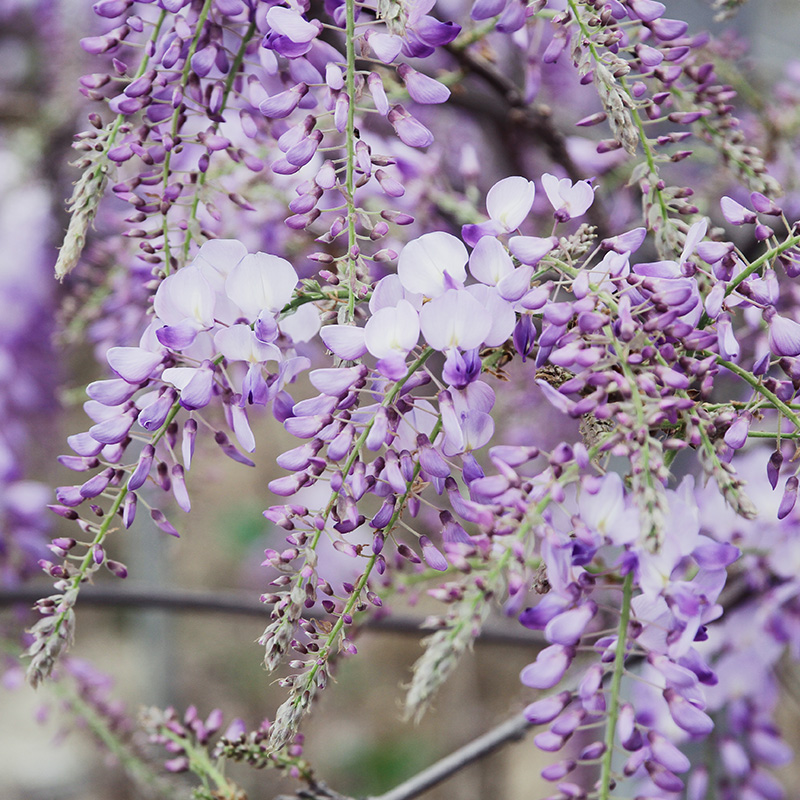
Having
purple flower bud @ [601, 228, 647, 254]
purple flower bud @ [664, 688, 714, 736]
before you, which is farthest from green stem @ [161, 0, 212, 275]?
purple flower bud @ [664, 688, 714, 736]

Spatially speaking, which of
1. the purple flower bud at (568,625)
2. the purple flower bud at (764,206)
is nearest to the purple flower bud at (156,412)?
the purple flower bud at (568,625)

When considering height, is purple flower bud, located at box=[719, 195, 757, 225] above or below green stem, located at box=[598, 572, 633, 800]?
above

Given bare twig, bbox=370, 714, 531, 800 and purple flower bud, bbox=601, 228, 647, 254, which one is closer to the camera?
purple flower bud, bbox=601, 228, 647, 254

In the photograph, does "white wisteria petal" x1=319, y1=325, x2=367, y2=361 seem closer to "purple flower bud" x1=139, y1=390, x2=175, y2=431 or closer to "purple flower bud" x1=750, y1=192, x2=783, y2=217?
"purple flower bud" x1=139, y1=390, x2=175, y2=431

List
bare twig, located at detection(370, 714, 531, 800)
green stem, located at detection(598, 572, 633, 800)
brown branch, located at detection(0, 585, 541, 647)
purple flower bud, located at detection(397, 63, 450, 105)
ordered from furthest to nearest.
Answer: brown branch, located at detection(0, 585, 541, 647)
bare twig, located at detection(370, 714, 531, 800)
purple flower bud, located at detection(397, 63, 450, 105)
green stem, located at detection(598, 572, 633, 800)

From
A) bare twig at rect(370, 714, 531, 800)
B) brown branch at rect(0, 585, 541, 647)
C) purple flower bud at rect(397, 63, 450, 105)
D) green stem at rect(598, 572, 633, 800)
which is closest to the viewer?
green stem at rect(598, 572, 633, 800)

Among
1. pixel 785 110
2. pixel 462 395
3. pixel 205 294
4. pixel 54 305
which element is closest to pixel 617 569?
pixel 462 395

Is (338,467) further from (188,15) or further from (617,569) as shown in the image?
(188,15)
